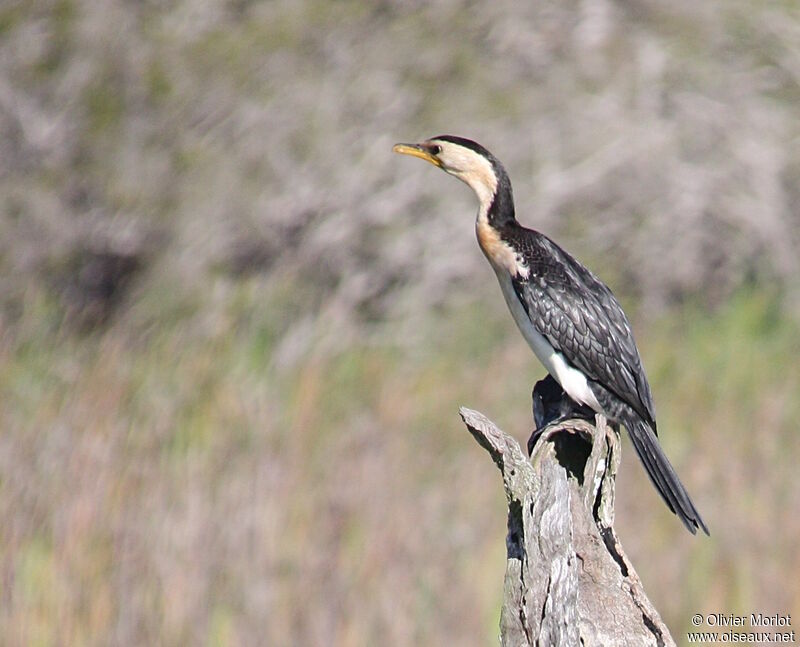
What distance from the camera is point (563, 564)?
129 inches

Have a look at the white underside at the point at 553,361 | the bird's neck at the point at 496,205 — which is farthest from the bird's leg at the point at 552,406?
the bird's neck at the point at 496,205

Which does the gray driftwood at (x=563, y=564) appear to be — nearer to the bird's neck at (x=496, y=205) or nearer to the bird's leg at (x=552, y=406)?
the bird's leg at (x=552, y=406)

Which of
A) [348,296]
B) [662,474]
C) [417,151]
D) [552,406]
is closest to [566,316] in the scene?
[552,406]

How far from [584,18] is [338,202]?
10.6ft

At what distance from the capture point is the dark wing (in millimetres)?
5352

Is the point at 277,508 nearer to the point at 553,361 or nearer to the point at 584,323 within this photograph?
the point at 553,361

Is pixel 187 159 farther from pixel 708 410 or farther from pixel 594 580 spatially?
pixel 594 580

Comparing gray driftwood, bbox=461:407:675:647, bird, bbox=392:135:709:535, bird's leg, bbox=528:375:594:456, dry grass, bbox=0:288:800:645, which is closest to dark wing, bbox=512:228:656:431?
bird, bbox=392:135:709:535

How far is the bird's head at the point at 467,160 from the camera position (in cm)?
565

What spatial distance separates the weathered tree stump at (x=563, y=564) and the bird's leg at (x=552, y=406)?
1251 mm

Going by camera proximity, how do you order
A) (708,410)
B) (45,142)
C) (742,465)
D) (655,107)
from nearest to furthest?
(742,465) < (708,410) < (45,142) < (655,107)

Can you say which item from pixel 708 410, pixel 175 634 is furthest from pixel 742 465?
pixel 175 634

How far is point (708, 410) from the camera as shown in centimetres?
934

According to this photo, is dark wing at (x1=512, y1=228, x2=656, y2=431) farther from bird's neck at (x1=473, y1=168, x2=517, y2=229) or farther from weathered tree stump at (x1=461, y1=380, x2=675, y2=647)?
weathered tree stump at (x1=461, y1=380, x2=675, y2=647)
